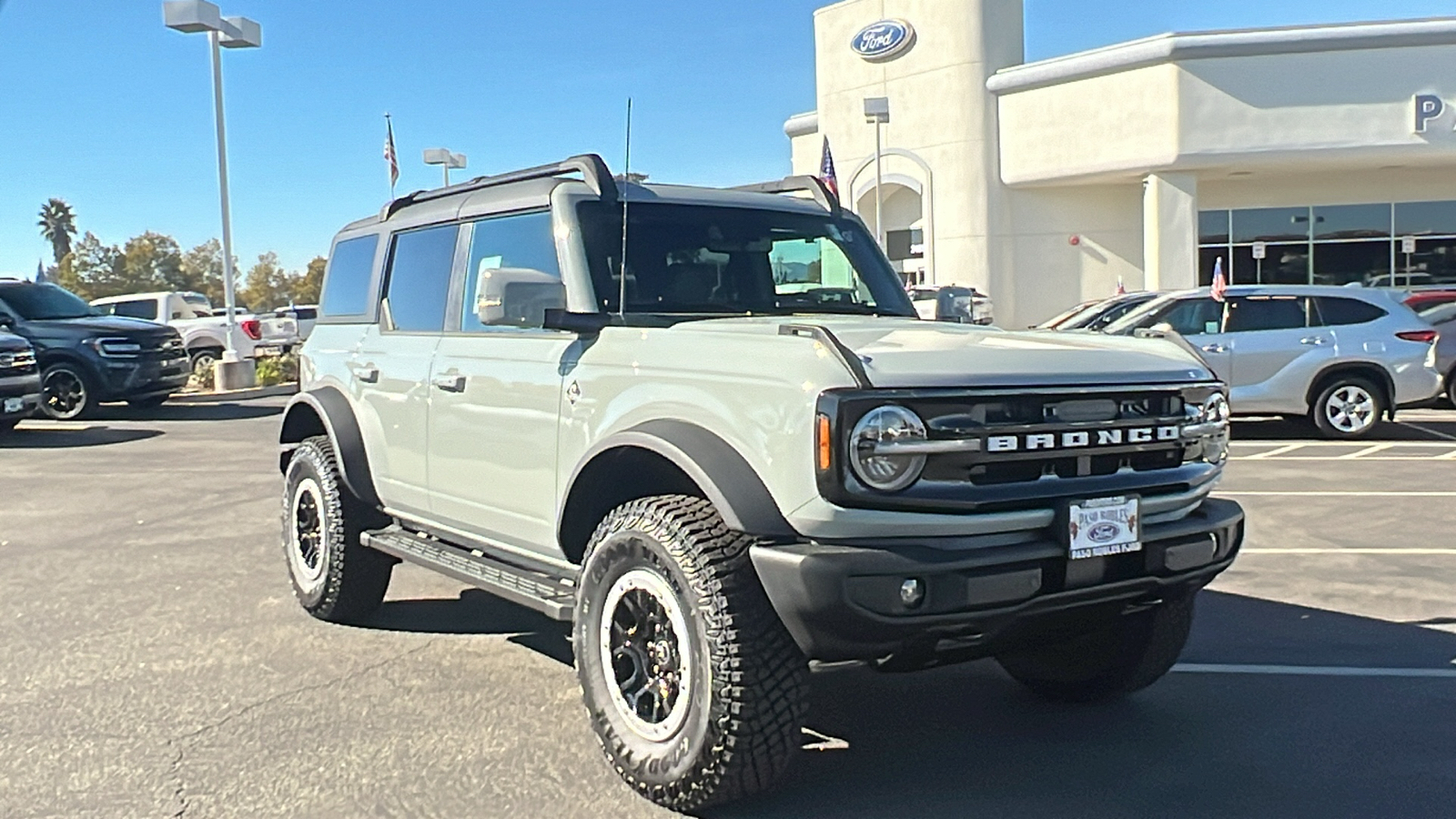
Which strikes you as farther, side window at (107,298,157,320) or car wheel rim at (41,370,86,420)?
side window at (107,298,157,320)

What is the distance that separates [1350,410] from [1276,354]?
3.14 feet

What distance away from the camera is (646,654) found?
3.90 m

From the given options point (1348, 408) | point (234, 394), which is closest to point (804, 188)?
point (1348, 408)

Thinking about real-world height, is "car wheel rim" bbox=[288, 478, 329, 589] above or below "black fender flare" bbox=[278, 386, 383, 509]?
below

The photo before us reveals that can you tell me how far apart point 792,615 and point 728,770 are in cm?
54

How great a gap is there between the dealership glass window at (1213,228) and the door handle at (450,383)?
86.8 ft

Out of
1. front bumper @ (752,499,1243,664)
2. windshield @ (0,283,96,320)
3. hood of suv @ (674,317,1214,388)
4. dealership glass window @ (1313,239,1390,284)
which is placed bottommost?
front bumper @ (752,499,1243,664)

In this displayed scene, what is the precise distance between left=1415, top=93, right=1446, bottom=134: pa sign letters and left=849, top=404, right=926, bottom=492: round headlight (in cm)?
2563

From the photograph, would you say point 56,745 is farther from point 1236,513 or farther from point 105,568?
point 1236,513

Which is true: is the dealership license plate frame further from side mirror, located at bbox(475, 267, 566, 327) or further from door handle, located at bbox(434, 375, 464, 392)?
door handle, located at bbox(434, 375, 464, 392)

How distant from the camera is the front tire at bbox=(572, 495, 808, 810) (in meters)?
3.48

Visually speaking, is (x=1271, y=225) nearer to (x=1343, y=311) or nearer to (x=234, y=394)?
(x=1343, y=311)

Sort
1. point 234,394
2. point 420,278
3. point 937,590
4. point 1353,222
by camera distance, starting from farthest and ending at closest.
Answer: point 1353,222 → point 234,394 → point 420,278 → point 937,590

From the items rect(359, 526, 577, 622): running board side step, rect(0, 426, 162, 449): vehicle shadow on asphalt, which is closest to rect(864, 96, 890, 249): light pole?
rect(0, 426, 162, 449): vehicle shadow on asphalt
